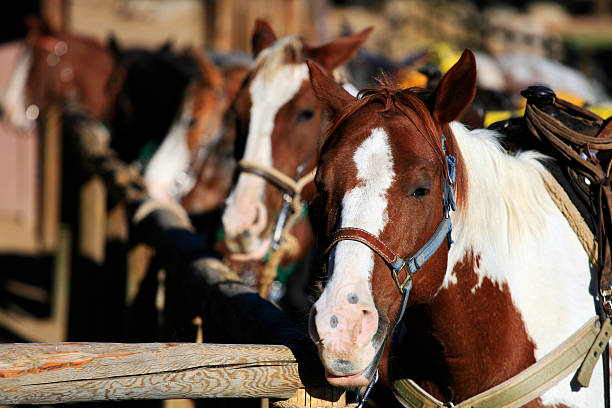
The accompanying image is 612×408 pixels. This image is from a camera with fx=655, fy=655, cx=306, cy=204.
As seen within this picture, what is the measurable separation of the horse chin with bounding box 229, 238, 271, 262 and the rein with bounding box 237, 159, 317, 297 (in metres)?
0.03

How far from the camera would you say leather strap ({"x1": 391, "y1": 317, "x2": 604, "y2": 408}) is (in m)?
1.81

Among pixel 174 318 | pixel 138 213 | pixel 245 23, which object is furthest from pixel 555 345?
pixel 245 23

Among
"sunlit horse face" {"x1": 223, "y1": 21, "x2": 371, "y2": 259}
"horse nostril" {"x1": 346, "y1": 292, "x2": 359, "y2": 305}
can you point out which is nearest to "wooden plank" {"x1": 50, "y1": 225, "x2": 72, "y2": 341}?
"sunlit horse face" {"x1": 223, "y1": 21, "x2": 371, "y2": 259}

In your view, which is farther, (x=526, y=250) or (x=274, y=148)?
(x=274, y=148)

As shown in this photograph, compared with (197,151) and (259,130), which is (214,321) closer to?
(259,130)

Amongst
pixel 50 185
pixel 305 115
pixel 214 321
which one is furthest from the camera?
pixel 50 185

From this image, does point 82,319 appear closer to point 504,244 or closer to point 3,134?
point 504,244

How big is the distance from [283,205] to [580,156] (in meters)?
1.40

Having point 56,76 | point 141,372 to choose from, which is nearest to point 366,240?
point 141,372

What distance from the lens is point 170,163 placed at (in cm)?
409

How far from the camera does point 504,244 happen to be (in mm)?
1878

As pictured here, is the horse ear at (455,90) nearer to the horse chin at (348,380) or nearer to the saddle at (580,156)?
the saddle at (580,156)

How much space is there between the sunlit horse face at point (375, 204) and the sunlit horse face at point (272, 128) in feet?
4.00

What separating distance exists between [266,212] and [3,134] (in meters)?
8.24
